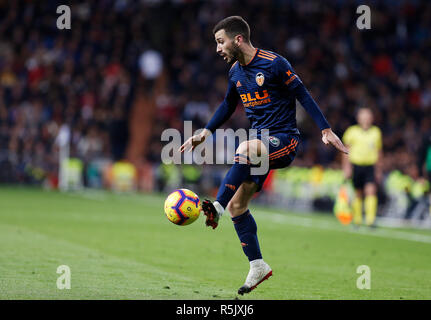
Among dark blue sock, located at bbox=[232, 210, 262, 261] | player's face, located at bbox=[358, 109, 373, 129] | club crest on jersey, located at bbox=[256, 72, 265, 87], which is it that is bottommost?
dark blue sock, located at bbox=[232, 210, 262, 261]

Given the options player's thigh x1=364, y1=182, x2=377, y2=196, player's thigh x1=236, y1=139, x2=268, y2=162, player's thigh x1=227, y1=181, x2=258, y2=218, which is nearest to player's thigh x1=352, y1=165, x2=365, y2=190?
player's thigh x1=364, y1=182, x2=377, y2=196

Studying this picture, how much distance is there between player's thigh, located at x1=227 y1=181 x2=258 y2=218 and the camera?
6875mm

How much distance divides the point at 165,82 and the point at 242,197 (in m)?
21.3

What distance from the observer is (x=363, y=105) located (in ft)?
81.2

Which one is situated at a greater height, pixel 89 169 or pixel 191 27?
pixel 191 27

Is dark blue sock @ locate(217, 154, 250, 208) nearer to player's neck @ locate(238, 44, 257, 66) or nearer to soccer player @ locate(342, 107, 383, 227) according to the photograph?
player's neck @ locate(238, 44, 257, 66)

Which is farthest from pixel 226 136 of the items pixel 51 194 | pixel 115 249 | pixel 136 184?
pixel 115 249

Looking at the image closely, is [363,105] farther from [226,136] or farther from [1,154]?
[1,154]

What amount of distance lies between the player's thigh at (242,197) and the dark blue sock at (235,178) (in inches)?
7.2

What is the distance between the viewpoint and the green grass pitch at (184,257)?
6.98m

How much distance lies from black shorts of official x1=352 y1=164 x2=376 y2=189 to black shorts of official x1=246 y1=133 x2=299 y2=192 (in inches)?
322

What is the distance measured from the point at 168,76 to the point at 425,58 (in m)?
9.33

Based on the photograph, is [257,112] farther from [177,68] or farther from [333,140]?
[177,68]

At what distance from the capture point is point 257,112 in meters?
7.11
